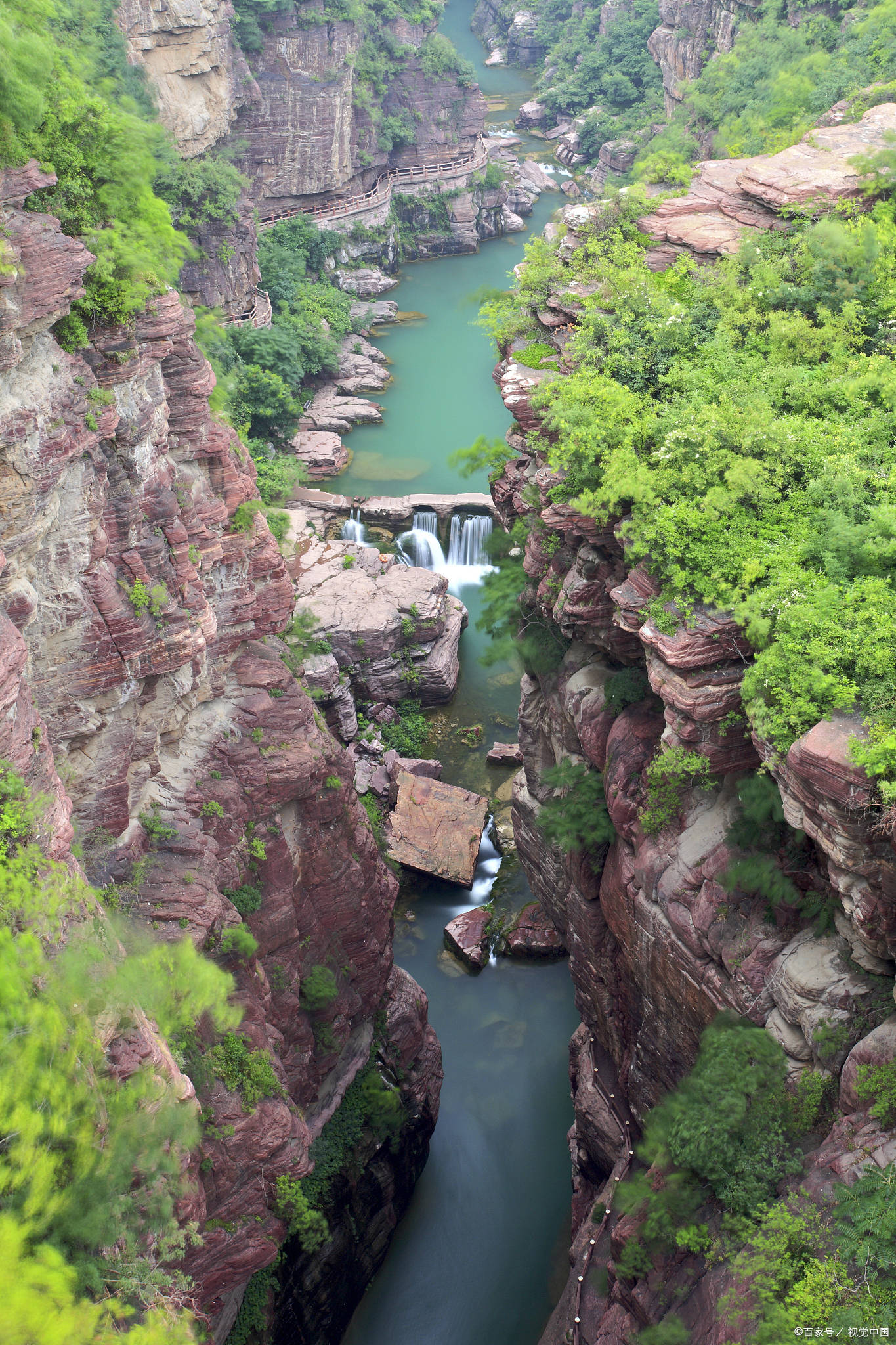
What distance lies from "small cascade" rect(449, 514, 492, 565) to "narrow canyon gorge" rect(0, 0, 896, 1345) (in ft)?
37.6

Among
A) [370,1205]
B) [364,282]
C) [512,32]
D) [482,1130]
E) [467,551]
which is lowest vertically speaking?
[482,1130]

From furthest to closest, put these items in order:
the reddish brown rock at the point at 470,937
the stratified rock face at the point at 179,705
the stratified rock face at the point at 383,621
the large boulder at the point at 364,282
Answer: the large boulder at the point at 364,282, the stratified rock face at the point at 383,621, the reddish brown rock at the point at 470,937, the stratified rock face at the point at 179,705

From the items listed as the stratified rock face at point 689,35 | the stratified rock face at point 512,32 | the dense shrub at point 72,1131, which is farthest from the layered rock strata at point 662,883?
the stratified rock face at point 512,32

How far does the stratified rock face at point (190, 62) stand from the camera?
123 ft

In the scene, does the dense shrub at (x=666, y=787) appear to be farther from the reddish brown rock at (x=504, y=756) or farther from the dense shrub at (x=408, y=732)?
the dense shrub at (x=408, y=732)

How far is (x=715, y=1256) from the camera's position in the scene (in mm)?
11641

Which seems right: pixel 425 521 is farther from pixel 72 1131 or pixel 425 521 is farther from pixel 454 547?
pixel 72 1131

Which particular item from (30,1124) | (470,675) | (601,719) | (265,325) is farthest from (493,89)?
(30,1124)

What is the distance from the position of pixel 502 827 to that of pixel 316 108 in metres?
41.1

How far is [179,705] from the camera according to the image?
49.9 ft

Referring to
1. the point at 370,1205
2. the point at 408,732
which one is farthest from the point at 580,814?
the point at 408,732

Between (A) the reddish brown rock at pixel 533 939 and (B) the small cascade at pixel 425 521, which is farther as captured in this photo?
(B) the small cascade at pixel 425 521

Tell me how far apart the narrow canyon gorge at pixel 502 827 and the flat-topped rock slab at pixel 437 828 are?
126 millimetres

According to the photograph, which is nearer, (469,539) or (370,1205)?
(370,1205)
